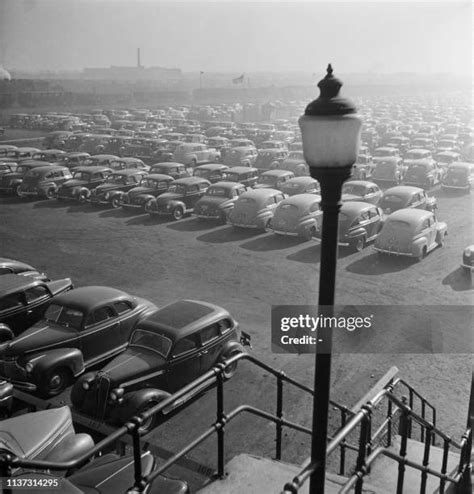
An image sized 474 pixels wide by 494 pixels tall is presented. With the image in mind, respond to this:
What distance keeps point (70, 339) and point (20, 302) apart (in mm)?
2082

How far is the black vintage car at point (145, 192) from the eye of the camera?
21875 mm

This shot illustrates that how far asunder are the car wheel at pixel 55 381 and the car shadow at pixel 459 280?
9792 mm

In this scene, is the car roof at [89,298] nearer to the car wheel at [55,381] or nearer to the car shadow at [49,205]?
the car wheel at [55,381]

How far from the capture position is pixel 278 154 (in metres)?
30.4

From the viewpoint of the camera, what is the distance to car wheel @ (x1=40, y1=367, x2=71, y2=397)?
362 inches

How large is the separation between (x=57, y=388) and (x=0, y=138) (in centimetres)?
3840

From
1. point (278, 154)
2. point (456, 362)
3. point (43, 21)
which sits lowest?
point (456, 362)

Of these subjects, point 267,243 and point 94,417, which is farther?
point 267,243

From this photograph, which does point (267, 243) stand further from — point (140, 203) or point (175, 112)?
point (175, 112)

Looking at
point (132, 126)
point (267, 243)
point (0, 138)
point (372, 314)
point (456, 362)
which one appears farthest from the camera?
point (132, 126)

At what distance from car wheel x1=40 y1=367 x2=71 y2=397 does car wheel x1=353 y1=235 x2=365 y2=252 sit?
33.8 ft

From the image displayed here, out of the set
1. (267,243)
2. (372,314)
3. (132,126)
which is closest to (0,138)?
(132,126)

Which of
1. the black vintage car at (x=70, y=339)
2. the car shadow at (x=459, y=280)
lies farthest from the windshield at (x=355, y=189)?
the black vintage car at (x=70, y=339)

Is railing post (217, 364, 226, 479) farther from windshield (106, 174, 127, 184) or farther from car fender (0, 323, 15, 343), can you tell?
windshield (106, 174, 127, 184)
